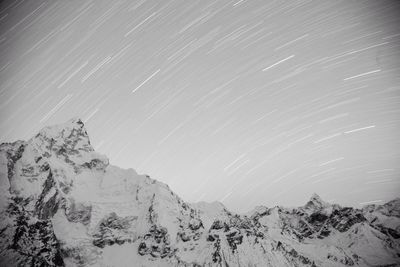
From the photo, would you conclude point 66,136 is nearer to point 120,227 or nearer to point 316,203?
point 120,227

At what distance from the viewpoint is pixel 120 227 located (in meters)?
128

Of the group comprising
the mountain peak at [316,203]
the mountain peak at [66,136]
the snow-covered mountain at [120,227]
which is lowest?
the snow-covered mountain at [120,227]

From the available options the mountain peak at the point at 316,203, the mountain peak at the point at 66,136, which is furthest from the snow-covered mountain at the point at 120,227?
the mountain peak at the point at 316,203

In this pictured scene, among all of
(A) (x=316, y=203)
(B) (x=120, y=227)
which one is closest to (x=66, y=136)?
(B) (x=120, y=227)

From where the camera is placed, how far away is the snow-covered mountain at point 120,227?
94875 mm

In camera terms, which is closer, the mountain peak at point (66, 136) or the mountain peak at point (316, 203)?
the mountain peak at point (66, 136)

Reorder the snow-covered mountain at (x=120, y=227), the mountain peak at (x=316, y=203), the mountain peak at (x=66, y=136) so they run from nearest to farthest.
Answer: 1. the snow-covered mountain at (x=120, y=227)
2. the mountain peak at (x=66, y=136)
3. the mountain peak at (x=316, y=203)

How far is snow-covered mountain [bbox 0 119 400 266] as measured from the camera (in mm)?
94875

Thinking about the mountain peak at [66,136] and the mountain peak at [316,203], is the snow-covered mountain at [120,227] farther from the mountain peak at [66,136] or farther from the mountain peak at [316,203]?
the mountain peak at [316,203]

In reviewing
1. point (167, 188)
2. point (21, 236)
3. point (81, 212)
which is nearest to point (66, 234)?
point (81, 212)

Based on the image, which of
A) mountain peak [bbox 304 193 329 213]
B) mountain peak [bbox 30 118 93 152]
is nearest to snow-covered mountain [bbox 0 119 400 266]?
mountain peak [bbox 30 118 93 152]

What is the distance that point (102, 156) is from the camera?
541 feet

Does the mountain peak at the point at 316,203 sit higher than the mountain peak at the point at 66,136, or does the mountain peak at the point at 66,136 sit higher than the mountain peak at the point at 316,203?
the mountain peak at the point at 66,136

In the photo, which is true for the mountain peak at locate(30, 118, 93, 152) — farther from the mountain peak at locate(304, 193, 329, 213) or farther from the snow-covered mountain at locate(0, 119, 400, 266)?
the mountain peak at locate(304, 193, 329, 213)
